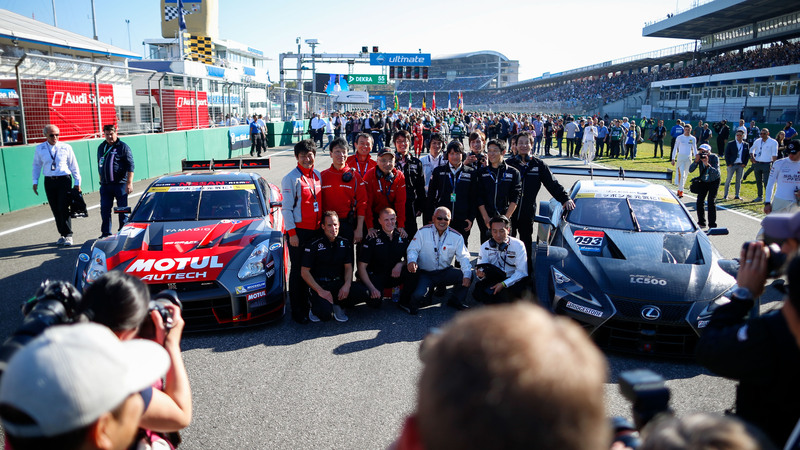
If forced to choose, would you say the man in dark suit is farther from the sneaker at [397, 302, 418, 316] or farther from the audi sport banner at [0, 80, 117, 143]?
the audi sport banner at [0, 80, 117, 143]

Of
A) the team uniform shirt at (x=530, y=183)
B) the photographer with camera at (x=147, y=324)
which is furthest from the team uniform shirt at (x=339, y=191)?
the photographer with camera at (x=147, y=324)

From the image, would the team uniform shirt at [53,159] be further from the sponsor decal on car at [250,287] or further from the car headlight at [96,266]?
the sponsor decal on car at [250,287]

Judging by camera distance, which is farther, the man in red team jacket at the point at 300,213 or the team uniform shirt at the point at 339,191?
the team uniform shirt at the point at 339,191

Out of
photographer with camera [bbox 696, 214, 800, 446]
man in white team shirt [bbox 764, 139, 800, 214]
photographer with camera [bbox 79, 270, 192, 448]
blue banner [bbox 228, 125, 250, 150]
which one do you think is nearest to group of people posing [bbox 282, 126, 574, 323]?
photographer with camera [bbox 79, 270, 192, 448]

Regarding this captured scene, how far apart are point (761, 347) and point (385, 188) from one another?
16.6 feet

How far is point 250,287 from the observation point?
4.84 m

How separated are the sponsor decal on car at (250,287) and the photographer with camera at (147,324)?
2813mm

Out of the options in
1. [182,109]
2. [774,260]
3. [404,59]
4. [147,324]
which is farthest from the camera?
[404,59]

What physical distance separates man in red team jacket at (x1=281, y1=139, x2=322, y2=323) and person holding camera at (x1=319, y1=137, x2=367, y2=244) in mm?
169

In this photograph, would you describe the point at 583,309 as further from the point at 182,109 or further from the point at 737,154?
the point at 182,109

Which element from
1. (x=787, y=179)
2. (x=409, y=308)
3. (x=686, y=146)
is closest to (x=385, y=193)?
(x=409, y=308)

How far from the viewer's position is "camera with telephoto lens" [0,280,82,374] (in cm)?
149

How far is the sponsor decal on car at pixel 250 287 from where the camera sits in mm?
4773

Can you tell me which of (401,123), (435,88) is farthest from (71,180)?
A: (435,88)
